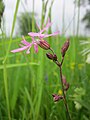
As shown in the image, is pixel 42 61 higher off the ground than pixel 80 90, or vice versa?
pixel 42 61

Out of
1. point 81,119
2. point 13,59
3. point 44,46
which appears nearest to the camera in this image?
point 44,46

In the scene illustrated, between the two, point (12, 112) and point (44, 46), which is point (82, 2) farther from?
point (44, 46)

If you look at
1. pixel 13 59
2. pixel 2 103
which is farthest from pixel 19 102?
pixel 13 59

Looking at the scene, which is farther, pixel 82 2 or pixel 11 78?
pixel 11 78

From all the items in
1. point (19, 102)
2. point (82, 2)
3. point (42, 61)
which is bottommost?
point (19, 102)

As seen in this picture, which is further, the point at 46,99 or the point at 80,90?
the point at 46,99

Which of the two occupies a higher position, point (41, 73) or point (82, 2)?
point (82, 2)

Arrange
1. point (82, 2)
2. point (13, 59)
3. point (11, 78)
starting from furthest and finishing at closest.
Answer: point (13, 59) → point (11, 78) → point (82, 2)

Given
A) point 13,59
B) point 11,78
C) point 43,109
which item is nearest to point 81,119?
point 43,109

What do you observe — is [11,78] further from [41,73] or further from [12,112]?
[41,73]
